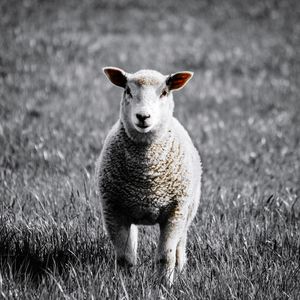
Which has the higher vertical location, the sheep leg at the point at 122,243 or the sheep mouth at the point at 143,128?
the sheep mouth at the point at 143,128

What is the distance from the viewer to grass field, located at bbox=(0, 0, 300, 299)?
11.2ft

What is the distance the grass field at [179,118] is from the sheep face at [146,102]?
2.70 ft

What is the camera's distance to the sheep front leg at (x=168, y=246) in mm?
3441

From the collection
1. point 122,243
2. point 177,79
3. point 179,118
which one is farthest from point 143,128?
point 179,118

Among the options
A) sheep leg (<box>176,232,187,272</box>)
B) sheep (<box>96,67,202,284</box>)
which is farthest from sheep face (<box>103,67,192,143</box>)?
sheep leg (<box>176,232,187,272</box>)

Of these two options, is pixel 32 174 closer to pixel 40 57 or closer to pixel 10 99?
pixel 10 99

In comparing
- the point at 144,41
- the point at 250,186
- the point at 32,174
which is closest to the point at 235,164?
the point at 250,186

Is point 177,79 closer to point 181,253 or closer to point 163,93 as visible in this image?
point 163,93

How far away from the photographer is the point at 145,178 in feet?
11.3

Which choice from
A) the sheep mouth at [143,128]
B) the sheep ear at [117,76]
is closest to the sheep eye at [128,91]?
the sheep ear at [117,76]

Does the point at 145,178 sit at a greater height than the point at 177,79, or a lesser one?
lesser

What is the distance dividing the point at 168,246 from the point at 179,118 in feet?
14.5

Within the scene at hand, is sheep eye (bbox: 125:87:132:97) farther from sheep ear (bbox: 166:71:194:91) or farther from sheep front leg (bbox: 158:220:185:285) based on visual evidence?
sheep front leg (bbox: 158:220:185:285)

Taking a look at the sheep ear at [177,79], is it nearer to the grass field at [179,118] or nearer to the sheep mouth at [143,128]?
the sheep mouth at [143,128]
